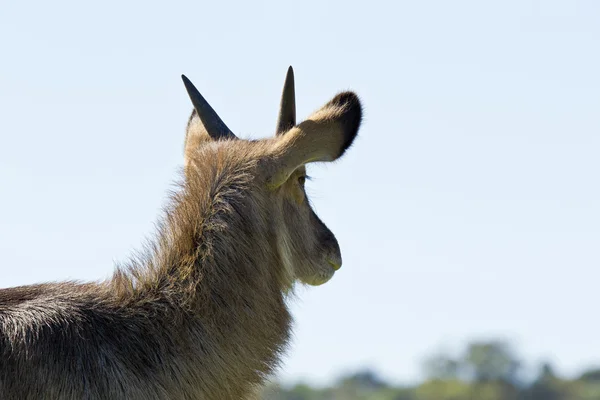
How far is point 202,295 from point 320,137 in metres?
1.36

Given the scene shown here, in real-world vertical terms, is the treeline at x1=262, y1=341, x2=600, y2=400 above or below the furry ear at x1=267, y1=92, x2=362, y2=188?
above

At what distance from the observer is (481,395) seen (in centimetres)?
10531

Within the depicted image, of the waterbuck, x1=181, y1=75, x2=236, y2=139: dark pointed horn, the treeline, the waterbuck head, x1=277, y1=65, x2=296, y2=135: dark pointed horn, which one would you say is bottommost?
the waterbuck

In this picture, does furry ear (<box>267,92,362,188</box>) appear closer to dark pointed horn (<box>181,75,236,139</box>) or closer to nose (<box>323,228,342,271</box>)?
nose (<box>323,228,342,271</box>)

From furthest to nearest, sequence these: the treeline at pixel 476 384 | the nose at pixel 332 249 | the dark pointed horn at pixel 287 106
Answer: the treeline at pixel 476 384 → the nose at pixel 332 249 → the dark pointed horn at pixel 287 106

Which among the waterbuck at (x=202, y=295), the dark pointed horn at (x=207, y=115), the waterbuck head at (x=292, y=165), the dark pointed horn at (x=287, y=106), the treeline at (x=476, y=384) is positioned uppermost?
the treeline at (x=476, y=384)

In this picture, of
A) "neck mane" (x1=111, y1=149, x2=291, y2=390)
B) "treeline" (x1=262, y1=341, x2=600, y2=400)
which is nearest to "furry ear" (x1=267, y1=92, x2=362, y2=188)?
"neck mane" (x1=111, y1=149, x2=291, y2=390)

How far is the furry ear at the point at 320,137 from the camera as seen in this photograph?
32.3 ft

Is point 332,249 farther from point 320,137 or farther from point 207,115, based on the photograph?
point 207,115

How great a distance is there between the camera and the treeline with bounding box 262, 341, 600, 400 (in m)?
106

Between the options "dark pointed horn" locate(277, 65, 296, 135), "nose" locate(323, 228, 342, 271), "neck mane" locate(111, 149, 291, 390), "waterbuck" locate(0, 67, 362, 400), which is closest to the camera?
"waterbuck" locate(0, 67, 362, 400)

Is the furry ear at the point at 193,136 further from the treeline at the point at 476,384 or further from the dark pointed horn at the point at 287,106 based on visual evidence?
the treeline at the point at 476,384

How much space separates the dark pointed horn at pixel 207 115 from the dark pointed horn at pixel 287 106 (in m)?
0.44

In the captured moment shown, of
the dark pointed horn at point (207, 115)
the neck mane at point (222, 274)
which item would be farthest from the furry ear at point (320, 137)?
the dark pointed horn at point (207, 115)
